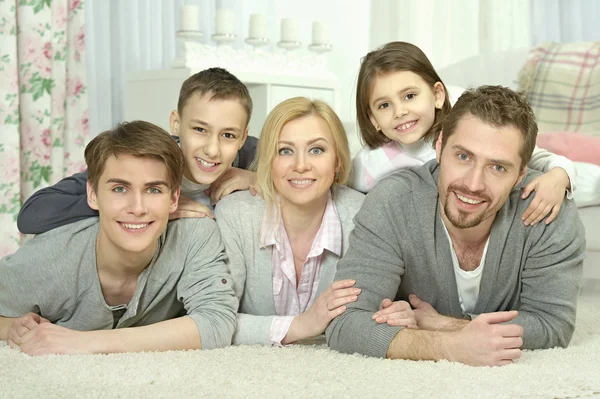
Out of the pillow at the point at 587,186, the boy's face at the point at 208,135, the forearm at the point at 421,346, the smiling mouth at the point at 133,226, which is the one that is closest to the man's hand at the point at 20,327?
the smiling mouth at the point at 133,226

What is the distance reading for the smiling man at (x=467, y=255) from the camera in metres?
1.71

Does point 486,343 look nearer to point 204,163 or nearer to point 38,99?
point 204,163

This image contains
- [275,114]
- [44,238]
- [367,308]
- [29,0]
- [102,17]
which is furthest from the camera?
[102,17]

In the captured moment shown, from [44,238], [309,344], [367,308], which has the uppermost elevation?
[44,238]

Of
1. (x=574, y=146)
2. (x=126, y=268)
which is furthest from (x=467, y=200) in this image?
(x=574, y=146)

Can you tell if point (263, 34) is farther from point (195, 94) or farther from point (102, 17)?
point (195, 94)

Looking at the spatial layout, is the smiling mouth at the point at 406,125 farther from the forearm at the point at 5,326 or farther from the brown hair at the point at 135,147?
the forearm at the point at 5,326

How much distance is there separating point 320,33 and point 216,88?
6.78 feet

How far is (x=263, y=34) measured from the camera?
384cm

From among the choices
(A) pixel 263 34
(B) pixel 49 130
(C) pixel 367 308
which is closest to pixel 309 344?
(C) pixel 367 308

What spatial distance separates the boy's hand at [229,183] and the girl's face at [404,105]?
39 centimetres

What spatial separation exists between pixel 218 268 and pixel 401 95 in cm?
68

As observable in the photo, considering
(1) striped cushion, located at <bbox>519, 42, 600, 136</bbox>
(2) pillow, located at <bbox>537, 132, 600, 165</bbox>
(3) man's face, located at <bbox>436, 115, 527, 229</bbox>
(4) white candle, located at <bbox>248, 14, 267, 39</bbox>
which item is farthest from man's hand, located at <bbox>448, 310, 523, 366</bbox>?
(4) white candle, located at <bbox>248, 14, 267, 39</bbox>

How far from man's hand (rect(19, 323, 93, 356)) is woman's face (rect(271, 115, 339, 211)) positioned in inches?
24.0
